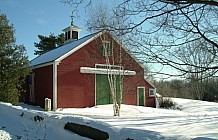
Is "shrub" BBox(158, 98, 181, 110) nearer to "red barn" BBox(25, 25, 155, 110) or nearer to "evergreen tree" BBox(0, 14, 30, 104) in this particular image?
"red barn" BBox(25, 25, 155, 110)

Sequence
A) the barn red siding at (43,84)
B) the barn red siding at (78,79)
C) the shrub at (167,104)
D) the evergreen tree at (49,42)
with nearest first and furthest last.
A: the barn red siding at (78,79) → the barn red siding at (43,84) → the shrub at (167,104) → the evergreen tree at (49,42)

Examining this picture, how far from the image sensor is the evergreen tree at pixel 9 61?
1662cm

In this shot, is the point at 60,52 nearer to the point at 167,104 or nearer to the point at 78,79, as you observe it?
the point at 78,79

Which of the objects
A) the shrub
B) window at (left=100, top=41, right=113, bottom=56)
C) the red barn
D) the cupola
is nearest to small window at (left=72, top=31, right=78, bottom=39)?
the cupola

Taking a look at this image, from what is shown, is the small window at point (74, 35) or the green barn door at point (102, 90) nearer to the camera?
the green barn door at point (102, 90)

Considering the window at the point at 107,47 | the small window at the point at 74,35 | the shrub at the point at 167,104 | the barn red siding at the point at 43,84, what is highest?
the small window at the point at 74,35

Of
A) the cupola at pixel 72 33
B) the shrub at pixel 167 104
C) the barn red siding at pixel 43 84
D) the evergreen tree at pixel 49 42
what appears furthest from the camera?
the evergreen tree at pixel 49 42

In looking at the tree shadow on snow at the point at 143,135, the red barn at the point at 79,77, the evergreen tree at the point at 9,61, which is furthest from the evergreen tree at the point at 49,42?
the tree shadow on snow at the point at 143,135

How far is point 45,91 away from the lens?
20.0 m

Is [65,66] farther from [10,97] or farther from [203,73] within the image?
[203,73]

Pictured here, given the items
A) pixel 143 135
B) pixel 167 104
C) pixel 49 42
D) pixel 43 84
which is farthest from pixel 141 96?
pixel 49 42

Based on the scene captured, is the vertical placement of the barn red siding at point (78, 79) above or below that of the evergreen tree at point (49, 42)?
below

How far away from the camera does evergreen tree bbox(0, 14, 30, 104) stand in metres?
16.6

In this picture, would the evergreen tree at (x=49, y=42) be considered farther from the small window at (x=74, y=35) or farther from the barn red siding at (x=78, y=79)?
the barn red siding at (x=78, y=79)
